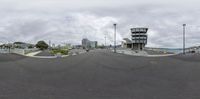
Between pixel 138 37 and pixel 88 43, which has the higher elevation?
pixel 138 37

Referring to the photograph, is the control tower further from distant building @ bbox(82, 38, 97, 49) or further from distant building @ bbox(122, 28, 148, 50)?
distant building @ bbox(82, 38, 97, 49)

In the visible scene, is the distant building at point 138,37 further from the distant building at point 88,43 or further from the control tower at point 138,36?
Answer: the distant building at point 88,43

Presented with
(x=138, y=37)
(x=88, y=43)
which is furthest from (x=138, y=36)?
(x=88, y=43)

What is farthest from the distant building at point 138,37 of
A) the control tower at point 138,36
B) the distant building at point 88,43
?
the distant building at point 88,43

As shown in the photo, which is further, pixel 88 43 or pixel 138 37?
pixel 88 43

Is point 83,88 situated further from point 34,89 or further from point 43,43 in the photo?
point 43,43

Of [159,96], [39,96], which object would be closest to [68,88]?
[39,96]

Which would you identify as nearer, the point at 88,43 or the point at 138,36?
the point at 138,36

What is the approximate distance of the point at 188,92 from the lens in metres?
7.51

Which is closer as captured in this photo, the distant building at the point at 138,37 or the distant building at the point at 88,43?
the distant building at the point at 138,37

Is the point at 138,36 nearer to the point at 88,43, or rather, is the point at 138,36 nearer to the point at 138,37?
the point at 138,37

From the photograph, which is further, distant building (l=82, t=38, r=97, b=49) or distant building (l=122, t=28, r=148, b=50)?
distant building (l=82, t=38, r=97, b=49)

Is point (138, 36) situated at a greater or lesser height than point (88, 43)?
greater

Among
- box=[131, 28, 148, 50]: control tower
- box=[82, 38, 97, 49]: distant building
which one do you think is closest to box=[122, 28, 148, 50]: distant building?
box=[131, 28, 148, 50]: control tower
